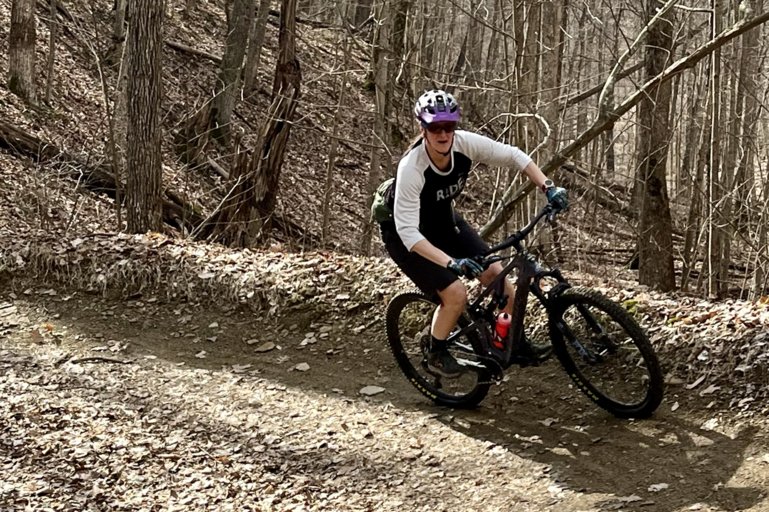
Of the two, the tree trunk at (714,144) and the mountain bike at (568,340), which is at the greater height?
the tree trunk at (714,144)

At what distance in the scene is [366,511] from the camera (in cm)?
480

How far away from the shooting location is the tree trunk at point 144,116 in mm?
9555

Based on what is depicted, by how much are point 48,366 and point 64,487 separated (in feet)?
7.12

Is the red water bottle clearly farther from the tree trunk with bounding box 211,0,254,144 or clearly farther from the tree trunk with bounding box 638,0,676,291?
the tree trunk with bounding box 211,0,254,144

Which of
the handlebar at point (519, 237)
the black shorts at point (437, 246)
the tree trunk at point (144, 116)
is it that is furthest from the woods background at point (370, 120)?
the handlebar at point (519, 237)

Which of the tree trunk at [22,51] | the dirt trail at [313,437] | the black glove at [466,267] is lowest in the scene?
the dirt trail at [313,437]

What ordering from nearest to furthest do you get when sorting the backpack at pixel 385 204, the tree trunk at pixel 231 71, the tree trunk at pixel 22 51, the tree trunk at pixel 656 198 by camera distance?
the backpack at pixel 385 204 → the tree trunk at pixel 656 198 → the tree trunk at pixel 22 51 → the tree trunk at pixel 231 71

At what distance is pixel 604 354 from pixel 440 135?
1783 millimetres

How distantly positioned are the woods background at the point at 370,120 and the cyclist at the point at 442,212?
2.69 m

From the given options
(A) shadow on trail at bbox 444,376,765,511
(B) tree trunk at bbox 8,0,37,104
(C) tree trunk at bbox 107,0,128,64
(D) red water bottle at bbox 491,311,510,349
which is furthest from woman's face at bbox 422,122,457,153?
(C) tree trunk at bbox 107,0,128,64

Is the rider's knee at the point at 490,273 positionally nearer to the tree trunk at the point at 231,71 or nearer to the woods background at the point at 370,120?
the woods background at the point at 370,120

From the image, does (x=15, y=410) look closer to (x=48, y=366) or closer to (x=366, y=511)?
(x=48, y=366)

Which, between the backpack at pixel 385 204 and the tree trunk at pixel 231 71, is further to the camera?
the tree trunk at pixel 231 71

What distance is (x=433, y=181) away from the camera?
5.34 metres
